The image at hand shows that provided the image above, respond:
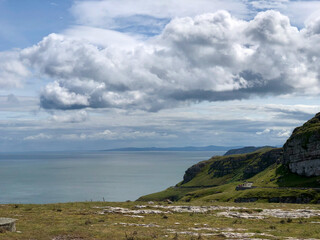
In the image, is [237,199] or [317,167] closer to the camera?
[237,199]

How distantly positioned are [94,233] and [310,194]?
11371 centimetres

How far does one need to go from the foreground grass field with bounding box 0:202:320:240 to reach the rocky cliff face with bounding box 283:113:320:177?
372 feet

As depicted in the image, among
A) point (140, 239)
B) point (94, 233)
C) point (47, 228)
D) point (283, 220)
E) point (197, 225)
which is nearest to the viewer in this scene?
point (140, 239)

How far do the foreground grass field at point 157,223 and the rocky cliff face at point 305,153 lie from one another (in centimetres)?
11326

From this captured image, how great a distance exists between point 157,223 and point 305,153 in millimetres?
139418

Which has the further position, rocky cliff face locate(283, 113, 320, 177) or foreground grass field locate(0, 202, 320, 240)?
rocky cliff face locate(283, 113, 320, 177)

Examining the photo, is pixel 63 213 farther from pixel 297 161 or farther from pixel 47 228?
pixel 297 161

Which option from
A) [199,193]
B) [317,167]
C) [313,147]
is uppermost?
[313,147]

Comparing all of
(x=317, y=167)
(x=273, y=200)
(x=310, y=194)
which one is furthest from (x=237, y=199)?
(x=317, y=167)

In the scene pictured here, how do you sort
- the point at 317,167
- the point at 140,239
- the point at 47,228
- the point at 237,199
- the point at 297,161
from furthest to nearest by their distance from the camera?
the point at 297,161 → the point at 317,167 → the point at 237,199 → the point at 47,228 → the point at 140,239

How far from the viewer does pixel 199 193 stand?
185m

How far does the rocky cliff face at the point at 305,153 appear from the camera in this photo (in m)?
148

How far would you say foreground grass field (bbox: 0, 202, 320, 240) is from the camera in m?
27.7

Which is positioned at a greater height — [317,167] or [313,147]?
[313,147]
